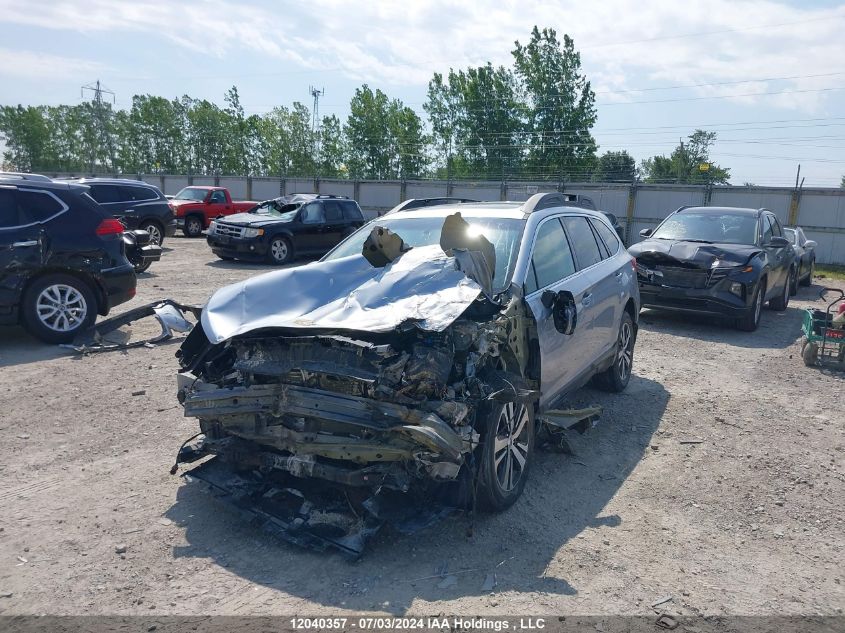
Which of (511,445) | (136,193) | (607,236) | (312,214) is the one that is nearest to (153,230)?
(136,193)

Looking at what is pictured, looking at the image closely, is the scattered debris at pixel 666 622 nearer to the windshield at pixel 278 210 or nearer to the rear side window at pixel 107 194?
the windshield at pixel 278 210

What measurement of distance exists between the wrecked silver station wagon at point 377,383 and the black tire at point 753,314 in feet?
21.0

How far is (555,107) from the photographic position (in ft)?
168

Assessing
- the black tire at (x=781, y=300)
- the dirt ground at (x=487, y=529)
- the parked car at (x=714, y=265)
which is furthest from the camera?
the black tire at (x=781, y=300)

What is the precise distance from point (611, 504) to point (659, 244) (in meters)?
7.19

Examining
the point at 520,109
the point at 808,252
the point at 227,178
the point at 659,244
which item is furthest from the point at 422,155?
the point at 659,244

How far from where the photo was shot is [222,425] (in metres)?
3.90

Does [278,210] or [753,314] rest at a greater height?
[278,210]

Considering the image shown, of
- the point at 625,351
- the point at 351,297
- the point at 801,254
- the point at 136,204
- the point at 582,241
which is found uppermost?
the point at 582,241

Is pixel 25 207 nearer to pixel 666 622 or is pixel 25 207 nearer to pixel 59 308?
pixel 59 308

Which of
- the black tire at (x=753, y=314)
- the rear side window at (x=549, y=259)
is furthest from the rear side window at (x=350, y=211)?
the rear side window at (x=549, y=259)

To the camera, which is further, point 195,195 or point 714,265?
point 195,195

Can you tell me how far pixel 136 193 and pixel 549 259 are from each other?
15.3 meters

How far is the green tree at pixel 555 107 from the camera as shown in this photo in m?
48.9
